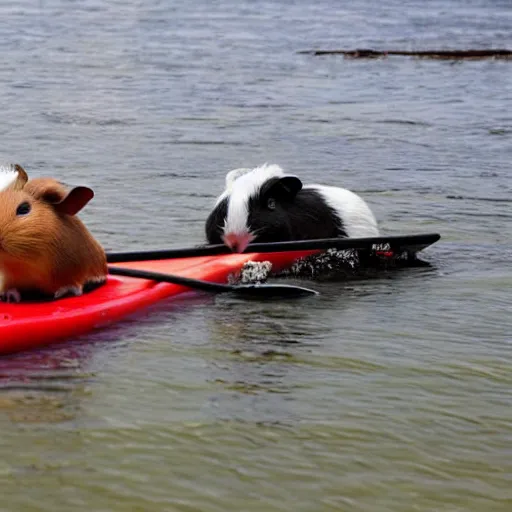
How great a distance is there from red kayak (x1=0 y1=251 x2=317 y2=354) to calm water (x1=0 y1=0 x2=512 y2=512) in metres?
0.08

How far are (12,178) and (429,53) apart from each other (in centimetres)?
1533

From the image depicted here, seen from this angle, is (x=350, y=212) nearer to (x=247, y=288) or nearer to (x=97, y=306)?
(x=247, y=288)

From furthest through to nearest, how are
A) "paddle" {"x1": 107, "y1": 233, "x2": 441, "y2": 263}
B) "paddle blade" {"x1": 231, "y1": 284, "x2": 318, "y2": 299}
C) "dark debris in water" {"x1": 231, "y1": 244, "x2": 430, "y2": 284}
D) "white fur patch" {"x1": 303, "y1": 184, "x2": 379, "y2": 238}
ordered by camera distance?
1. "white fur patch" {"x1": 303, "y1": 184, "x2": 379, "y2": 238}
2. "dark debris in water" {"x1": 231, "y1": 244, "x2": 430, "y2": 284}
3. "paddle" {"x1": 107, "y1": 233, "x2": 441, "y2": 263}
4. "paddle blade" {"x1": 231, "y1": 284, "x2": 318, "y2": 299}

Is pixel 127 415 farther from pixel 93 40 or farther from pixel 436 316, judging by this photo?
pixel 93 40

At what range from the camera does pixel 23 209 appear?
6.21 m

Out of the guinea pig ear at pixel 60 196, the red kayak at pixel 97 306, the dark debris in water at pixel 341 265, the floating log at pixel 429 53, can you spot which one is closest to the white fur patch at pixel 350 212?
the dark debris in water at pixel 341 265

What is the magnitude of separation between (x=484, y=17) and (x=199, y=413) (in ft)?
74.2

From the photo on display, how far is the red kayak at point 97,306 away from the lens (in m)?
6.14

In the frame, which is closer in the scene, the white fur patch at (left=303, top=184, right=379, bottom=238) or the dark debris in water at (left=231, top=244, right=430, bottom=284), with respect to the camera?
the dark debris in water at (left=231, top=244, right=430, bottom=284)

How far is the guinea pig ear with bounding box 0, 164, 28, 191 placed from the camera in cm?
632

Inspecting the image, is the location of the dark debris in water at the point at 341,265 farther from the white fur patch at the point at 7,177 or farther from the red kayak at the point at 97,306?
the white fur patch at the point at 7,177

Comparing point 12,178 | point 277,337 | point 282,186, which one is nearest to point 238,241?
point 282,186

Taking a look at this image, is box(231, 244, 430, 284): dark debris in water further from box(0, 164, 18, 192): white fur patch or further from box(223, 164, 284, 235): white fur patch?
box(0, 164, 18, 192): white fur patch

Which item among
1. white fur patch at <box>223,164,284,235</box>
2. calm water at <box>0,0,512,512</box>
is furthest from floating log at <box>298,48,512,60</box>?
white fur patch at <box>223,164,284,235</box>
